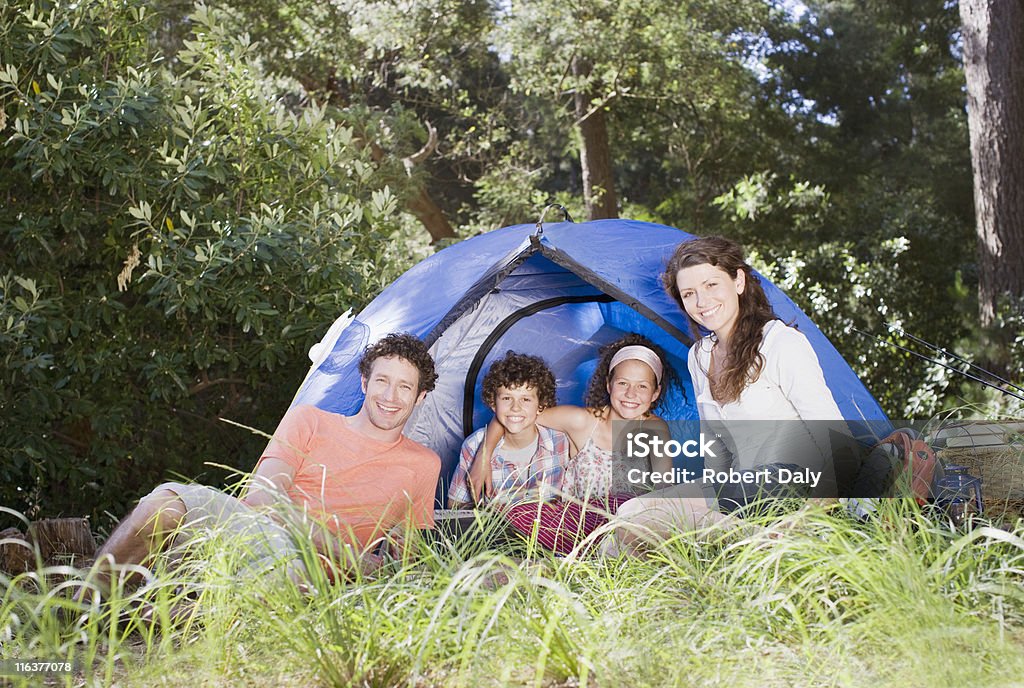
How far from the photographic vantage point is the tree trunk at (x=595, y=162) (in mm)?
9430

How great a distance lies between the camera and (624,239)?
12.1 ft

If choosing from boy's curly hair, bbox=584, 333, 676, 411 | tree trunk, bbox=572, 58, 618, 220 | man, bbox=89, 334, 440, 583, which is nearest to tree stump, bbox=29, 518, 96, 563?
man, bbox=89, 334, 440, 583

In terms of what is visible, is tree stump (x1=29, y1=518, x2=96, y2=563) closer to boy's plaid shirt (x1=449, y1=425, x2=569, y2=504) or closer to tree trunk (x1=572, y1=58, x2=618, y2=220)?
boy's plaid shirt (x1=449, y1=425, x2=569, y2=504)

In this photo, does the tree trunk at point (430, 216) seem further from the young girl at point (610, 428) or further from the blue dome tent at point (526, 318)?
the young girl at point (610, 428)

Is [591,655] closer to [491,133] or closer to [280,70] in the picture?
[280,70]

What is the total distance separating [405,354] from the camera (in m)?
3.12

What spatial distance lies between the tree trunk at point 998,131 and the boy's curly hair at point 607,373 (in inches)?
137

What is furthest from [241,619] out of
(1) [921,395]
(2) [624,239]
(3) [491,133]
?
(3) [491,133]

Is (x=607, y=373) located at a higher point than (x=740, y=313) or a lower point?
lower

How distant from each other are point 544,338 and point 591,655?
2368 millimetres

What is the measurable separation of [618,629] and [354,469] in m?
1.27

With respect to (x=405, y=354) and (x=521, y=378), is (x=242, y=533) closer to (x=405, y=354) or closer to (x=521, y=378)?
(x=405, y=354)

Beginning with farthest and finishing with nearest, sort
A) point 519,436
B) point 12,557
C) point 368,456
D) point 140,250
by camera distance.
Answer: point 140,250, point 519,436, point 12,557, point 368,456

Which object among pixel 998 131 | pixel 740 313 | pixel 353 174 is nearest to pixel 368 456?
pixel 740 313
